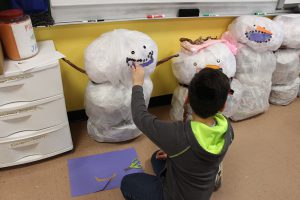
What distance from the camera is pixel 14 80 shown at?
1.27 metres

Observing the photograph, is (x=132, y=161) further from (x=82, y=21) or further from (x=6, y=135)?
(x=82, y=21)

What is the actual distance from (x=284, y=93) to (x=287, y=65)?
0.24 metres

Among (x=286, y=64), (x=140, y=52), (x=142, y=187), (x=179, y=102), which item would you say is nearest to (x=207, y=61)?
(x=179, y=102)

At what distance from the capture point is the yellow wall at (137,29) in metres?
1.62

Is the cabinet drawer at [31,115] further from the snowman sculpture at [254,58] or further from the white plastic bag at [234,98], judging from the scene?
the snowman sculpture at [254,58]

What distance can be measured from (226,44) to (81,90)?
3.33 feet

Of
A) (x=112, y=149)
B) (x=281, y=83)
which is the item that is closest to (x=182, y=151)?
(x=112, y=149)

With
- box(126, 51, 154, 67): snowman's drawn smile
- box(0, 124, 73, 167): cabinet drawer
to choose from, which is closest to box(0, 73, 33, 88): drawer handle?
box(0, 124, 73, 167): cabinet drawer

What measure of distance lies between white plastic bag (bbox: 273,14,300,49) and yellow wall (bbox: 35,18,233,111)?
37cm

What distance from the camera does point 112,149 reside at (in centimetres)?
171

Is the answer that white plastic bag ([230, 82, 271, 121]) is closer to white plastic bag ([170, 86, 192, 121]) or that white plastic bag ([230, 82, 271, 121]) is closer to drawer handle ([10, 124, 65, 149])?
white plastic bag ([170, 86, 192, 121])

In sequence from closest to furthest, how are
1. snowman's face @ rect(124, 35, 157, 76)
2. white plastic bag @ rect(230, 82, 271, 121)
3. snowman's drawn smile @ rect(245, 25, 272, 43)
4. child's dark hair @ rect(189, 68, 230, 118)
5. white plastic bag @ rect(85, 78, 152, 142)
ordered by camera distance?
child's dark hair @ rect(189, 68, 230, 118), snowman's face @ rect(124, 35, 157, 76), white plastic bag @ rect(85, 78, 152, 142), snowman's drawn smile @ rect(245, 25, 272, 43), white plastic bag @ rect(230, 82, 271, 121)

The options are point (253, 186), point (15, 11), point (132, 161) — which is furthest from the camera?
point (132, 161)

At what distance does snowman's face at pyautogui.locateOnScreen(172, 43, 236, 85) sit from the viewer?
5.54ft
